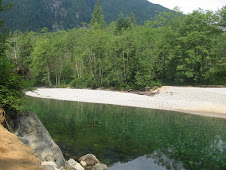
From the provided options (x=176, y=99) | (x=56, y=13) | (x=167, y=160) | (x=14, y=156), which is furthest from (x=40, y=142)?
(x=56, y=13)

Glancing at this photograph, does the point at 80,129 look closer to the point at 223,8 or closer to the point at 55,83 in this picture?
the point at 223,8

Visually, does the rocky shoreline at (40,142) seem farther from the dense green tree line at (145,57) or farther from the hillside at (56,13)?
the hillside at (56,13)

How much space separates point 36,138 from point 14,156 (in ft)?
7.45

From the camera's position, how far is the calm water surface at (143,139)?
993 centimetres

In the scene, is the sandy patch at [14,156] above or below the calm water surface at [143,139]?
above

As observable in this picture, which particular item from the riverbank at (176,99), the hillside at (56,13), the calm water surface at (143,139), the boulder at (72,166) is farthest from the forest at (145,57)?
the hillside at (56,13)

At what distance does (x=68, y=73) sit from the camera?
52.1 metres

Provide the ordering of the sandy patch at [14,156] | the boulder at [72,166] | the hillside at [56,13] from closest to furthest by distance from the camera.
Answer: the sandy patch at [14,156] < the boulder at [72,166] < the hillside at [56,13]

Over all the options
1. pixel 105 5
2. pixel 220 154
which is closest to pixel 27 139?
pixel 220 154

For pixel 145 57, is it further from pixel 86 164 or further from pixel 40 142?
pixel 40 142

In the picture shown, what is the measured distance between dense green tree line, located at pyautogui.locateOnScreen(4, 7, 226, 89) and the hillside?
A: 315ft

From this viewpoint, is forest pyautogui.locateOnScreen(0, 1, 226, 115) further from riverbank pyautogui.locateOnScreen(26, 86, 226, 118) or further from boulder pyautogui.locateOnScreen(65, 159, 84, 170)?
boulder pyautogui.locateOnScreen(65, 159, 84, 170)

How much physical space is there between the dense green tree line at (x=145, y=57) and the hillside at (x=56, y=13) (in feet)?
315

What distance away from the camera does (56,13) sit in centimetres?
16800
